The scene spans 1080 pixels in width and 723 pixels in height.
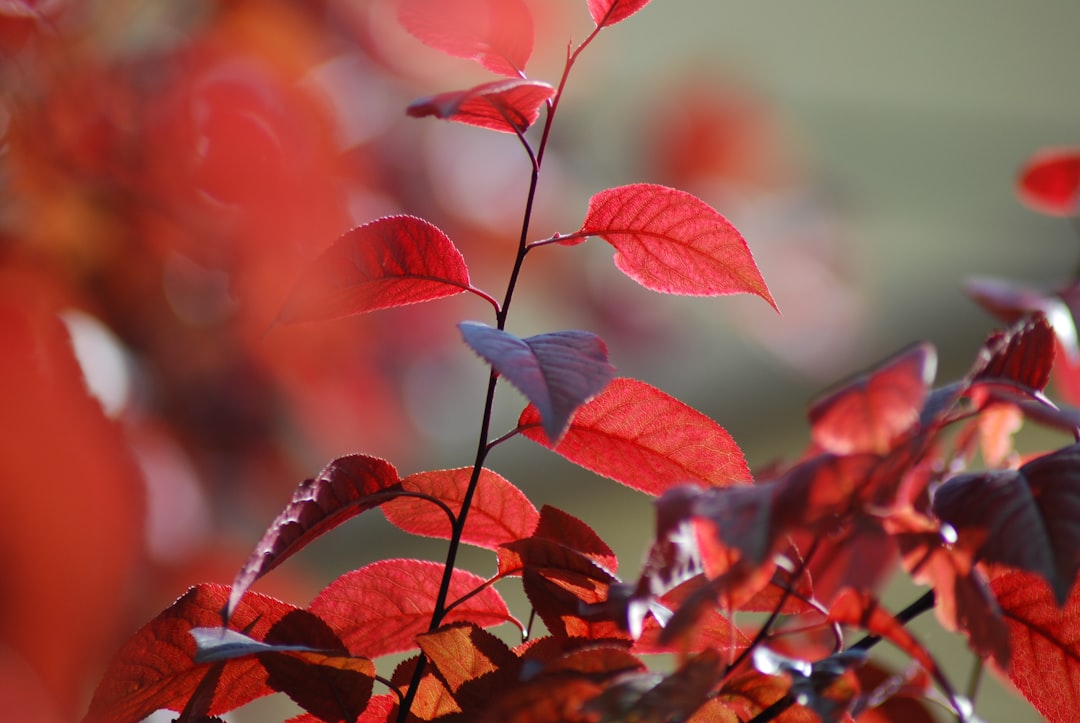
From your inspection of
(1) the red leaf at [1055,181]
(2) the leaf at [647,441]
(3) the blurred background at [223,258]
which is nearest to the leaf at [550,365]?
(2) the leaf at [647,441]

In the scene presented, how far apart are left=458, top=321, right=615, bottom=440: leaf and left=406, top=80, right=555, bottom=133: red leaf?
0.22ft

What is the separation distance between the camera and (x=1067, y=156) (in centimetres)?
71

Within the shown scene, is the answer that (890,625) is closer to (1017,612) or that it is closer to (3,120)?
(1017,612)

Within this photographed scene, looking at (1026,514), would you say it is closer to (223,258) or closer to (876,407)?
(876,407)

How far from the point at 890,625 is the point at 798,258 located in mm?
1023

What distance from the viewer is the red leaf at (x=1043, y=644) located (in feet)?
1.07

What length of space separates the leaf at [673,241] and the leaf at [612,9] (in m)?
0.07

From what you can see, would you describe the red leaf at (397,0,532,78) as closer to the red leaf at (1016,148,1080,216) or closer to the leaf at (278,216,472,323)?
the leaf at (278,216,472,323)

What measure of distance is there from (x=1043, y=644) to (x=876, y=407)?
0.14 metres

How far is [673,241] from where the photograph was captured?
1.21 ft

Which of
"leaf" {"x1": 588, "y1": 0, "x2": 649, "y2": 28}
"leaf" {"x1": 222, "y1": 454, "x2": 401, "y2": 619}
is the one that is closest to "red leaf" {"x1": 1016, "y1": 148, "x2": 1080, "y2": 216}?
"leaf" {"x1": 588, "y1": 0, "x2": 649, "y2": 28}

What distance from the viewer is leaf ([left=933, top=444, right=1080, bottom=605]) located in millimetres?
251

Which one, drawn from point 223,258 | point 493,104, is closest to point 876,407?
point 493,104

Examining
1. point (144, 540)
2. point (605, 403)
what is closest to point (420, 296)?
point (605, 403)
